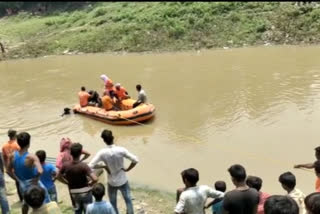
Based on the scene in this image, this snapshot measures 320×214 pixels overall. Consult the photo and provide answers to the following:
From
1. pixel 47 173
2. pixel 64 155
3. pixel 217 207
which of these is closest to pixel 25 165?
pixel 47 173

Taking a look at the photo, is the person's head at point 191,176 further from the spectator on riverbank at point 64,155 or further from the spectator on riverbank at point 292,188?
the spectator on riverbank at point 64,155

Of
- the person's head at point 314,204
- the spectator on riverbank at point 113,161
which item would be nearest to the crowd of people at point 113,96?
the spectator on riverbank at point 113,161

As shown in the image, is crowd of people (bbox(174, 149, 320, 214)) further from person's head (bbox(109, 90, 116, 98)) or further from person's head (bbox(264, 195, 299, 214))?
person's head (bbox(109, 90, 116, 98))

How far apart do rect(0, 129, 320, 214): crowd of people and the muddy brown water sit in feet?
10.9

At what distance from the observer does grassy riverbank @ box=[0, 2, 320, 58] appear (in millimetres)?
27047

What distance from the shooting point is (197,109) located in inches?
624

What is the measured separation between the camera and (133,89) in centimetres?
1934

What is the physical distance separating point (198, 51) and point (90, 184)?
67.7 ft

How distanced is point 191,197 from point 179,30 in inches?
929

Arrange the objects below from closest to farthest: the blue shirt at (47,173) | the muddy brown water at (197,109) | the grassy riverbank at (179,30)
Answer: the blue shirt at (47,173)
the muddy brown water at (197,109)
the grassy riverbank at (179,30)

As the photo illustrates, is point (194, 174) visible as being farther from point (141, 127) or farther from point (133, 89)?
point (133, 89)

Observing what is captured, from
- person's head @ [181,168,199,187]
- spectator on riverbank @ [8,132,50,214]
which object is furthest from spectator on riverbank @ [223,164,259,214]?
spectator on riverbank @ [8,132,50,214]

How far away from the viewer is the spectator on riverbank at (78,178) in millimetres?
6344

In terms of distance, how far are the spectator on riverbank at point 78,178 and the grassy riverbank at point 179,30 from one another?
69.7 feet
